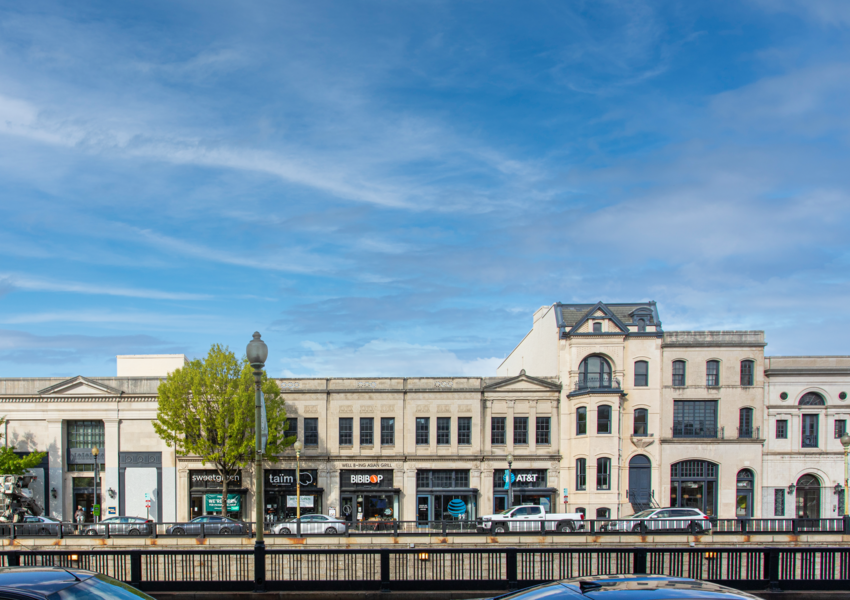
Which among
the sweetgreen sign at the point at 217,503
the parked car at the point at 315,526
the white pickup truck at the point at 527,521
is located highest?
the white pickup truck at the point at 527,521

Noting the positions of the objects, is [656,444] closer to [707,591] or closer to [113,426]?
[113,426]

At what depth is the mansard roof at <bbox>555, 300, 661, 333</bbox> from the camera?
47.5 metres

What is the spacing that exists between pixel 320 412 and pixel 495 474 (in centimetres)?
1300

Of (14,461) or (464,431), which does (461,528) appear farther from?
(14,461)

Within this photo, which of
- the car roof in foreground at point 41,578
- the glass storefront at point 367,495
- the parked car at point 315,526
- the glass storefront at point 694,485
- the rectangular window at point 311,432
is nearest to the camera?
→ the car roof in foreground at point 41,578

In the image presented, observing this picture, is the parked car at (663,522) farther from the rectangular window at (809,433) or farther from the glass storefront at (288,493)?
the glass storefront at (288,493)

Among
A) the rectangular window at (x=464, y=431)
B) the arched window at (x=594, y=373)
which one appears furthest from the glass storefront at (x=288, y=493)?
the arched window at (x=594, y=373)

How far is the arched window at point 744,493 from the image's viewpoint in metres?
46.2

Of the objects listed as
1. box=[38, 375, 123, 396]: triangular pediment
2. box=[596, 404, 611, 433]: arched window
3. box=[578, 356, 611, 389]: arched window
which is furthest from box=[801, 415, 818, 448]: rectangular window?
box=[38, 375, 123, 396]: triangular pediment

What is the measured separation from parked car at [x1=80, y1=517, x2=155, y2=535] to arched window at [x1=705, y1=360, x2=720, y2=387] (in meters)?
36.7

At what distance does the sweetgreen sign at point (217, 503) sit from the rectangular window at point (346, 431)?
803 cm

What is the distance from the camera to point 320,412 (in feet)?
155

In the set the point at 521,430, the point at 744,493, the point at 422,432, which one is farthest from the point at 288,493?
the point at 744,493

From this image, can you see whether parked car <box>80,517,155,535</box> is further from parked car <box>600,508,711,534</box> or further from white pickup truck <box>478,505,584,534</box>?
parked car <box>600,508,711,534</box>
